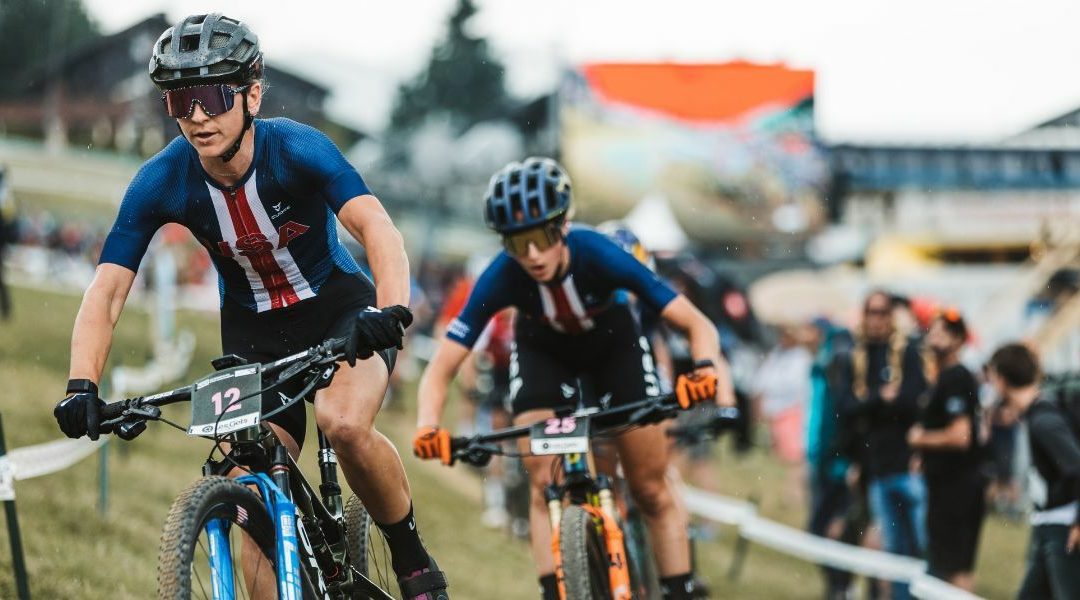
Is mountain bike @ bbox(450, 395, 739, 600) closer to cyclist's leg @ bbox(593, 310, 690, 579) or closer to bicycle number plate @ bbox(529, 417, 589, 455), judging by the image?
bicycle number plate @ bbox(529, 417, 589, 455)

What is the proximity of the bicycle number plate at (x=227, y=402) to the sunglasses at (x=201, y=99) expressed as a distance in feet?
3.05

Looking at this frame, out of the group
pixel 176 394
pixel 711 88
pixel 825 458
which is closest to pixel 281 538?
pixel 176 394

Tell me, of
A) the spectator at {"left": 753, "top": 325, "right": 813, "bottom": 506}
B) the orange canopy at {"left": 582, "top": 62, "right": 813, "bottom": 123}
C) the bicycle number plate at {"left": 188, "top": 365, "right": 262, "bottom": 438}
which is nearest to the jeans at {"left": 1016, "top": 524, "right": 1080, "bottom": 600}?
the bicycle number plate at {"left": 188, "top": 365, "right": 262, "bottom": 438}

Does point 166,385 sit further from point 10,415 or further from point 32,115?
point 32,115

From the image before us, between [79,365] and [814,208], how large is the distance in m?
A: 27.2

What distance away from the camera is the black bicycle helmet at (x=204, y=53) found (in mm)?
4516

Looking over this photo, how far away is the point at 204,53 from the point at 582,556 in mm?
2523

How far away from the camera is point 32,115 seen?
2731 cm

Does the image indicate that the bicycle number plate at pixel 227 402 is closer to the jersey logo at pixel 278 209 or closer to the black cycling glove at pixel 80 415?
the black cycling glove at pixel 80 415

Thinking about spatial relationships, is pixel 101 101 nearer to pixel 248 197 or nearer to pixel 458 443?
pixel 458 443

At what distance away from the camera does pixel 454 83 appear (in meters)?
85.8

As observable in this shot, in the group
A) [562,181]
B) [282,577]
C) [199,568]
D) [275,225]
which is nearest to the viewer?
[282,577]

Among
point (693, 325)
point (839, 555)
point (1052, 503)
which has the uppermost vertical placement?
point (693, 325)

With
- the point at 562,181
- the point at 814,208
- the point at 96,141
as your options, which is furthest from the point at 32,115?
the point at 562,181
